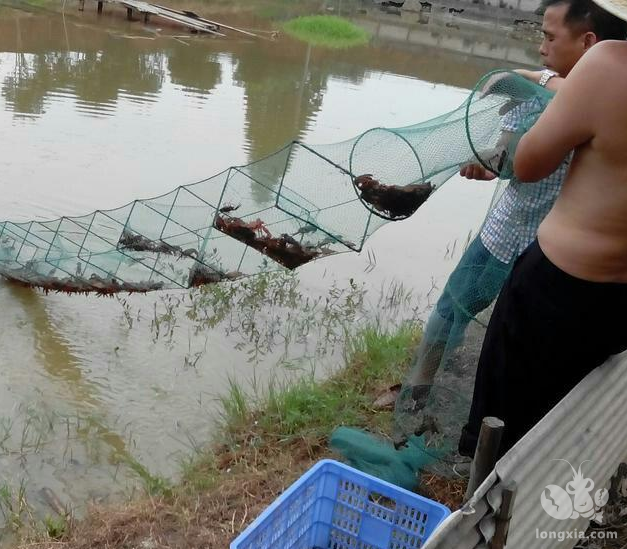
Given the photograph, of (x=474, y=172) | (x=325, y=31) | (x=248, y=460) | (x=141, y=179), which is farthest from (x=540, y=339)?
(x=325, y=31)

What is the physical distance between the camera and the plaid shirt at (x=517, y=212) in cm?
236

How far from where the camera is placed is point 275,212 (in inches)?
151

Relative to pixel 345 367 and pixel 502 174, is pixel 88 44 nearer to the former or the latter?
pixel 345 367

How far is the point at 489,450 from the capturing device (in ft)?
5.48

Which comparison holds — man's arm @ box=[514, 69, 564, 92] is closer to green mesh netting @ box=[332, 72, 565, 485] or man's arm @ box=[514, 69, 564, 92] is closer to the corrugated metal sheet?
green mesh netting @ box=[332, 72, 565, 485]

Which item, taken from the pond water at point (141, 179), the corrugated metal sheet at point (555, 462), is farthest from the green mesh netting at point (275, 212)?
the corrugated metal sheet at point (555, 462)

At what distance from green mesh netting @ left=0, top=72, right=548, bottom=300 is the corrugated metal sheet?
2.59 feet

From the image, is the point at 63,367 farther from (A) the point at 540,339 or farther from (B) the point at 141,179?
(B) the point at 141,179

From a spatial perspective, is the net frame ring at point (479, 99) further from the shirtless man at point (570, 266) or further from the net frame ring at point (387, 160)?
the shirtless man at point (570, 266)

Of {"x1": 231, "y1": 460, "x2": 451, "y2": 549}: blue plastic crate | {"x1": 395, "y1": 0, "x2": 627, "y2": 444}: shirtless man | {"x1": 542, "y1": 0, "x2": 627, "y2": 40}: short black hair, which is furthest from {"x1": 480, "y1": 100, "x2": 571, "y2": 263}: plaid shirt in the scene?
{"x1": 231, "y1": 460, "x2": 451, "y2": 549}: blue plastic crate

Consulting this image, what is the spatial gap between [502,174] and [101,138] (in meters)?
6.16

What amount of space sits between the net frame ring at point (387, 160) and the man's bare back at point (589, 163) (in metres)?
0.94

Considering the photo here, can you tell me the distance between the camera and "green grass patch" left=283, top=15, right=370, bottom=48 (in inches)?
749

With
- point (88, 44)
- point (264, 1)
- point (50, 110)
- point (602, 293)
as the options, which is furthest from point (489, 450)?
point (264, 1)
